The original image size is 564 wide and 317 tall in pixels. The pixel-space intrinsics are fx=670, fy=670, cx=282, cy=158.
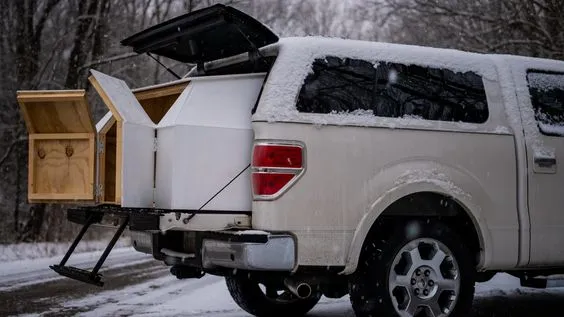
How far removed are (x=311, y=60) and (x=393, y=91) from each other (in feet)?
2.35

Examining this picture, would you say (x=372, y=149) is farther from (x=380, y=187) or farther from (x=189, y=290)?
(x=189, y=290)

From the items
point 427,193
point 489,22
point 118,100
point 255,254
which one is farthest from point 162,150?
point 489,22

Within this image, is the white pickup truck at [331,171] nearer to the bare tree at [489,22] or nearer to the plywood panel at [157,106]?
the plywood panel at [157,106]

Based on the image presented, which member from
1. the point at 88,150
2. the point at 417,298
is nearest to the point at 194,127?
the point at 88,150

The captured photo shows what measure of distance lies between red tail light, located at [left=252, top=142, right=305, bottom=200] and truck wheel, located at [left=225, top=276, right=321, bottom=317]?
63.8 inches

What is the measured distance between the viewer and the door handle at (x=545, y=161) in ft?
18.0

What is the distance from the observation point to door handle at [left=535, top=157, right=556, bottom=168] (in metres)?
5.48

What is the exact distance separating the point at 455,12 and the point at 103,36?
990 cm

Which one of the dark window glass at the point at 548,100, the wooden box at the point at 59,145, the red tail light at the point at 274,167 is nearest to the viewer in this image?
the red tail light at the point at 274,167

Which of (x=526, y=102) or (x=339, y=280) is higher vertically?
(x=526, y=102)

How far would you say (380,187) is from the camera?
4742 millimetres

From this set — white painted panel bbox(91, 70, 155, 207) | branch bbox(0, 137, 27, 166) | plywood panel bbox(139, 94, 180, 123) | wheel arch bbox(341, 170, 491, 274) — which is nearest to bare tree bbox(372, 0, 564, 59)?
wheel arch bbox(341, 170, 491, 274)

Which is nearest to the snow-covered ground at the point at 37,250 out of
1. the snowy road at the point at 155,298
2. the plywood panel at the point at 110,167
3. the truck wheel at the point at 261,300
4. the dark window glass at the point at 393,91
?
the snowy road at the point at 155,298

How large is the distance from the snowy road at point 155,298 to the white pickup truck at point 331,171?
1348 millimetres
